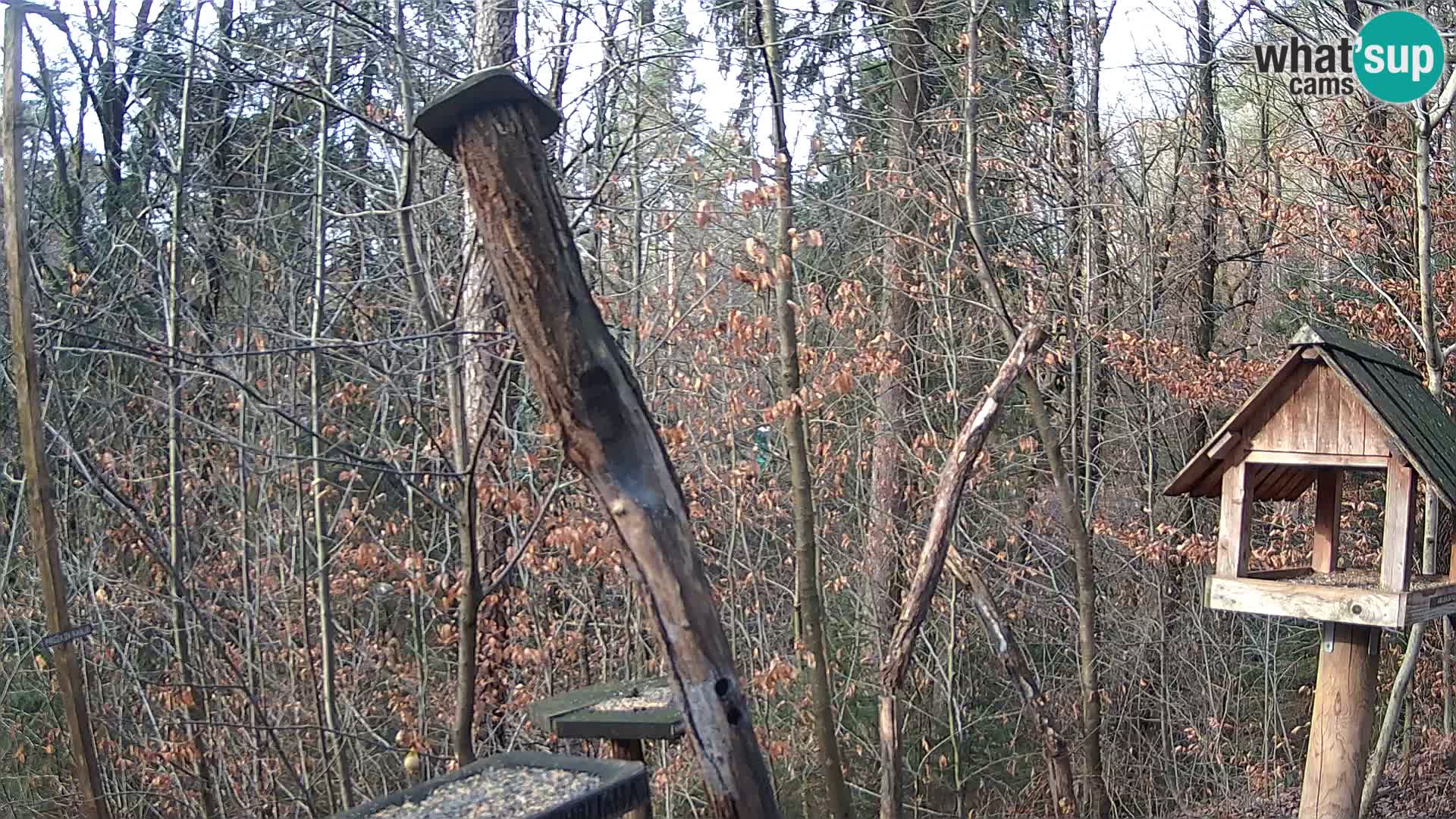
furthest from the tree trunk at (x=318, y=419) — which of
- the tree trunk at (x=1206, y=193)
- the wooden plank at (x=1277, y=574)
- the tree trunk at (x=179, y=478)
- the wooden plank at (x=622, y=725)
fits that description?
the tree trunk at (x=1206, y=193)

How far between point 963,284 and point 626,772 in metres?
6.35

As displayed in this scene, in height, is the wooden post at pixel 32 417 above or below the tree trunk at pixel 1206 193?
below

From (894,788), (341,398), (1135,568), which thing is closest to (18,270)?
(341,398)

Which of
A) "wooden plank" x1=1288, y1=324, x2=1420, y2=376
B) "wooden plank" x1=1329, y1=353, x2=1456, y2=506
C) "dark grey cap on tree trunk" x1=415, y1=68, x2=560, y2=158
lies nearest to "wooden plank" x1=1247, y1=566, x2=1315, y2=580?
"wooden plank" x1=1329, y1=353, x2=1456, y2=506

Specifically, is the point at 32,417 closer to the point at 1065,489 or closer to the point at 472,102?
the point at 472,102

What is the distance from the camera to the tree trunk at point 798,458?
21.2ft

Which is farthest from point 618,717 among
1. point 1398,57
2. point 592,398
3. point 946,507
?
point 1398,57

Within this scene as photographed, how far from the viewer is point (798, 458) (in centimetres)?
662

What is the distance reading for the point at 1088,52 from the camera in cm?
791

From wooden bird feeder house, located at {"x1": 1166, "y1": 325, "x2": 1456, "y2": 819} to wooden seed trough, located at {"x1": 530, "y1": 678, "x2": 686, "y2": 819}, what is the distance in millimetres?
1994

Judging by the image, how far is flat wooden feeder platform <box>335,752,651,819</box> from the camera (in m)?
2.82

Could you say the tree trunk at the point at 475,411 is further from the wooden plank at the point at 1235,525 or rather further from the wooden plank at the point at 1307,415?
the wooden plank at the point at 1307,415

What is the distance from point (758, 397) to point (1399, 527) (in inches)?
176

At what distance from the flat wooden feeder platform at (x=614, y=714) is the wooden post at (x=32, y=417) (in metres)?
2.20
